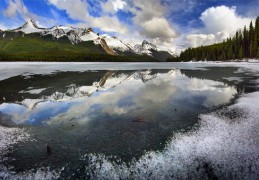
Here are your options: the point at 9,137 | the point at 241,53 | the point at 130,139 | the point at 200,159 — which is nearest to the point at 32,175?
the point at 9,137

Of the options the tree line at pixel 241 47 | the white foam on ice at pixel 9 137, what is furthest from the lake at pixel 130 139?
the tree line at pixel 241 47

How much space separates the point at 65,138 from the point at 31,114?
5.89 metres

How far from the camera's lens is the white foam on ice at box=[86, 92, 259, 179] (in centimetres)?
764

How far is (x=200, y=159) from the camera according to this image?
8.59 m

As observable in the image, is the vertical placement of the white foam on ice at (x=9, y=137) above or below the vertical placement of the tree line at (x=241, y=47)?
below

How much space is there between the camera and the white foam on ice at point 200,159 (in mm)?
7645

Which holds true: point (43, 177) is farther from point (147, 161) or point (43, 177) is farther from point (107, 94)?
point (107, 94)

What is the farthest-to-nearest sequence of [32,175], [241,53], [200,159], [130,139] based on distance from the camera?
[241,53]
[130,139]
[200,159]
[32,175]

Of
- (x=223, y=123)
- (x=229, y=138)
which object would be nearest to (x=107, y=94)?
(x=223, y=123)

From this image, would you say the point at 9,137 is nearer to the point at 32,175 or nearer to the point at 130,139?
the point at 32,175

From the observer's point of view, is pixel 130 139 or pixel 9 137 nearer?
pixel 130 139

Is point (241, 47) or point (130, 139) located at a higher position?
point (241, 47)

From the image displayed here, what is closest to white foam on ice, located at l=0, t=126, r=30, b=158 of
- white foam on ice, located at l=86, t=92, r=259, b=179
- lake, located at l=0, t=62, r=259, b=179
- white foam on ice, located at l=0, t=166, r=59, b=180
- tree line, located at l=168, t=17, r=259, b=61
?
lake, located at l=0, t=62, r=259, b=179

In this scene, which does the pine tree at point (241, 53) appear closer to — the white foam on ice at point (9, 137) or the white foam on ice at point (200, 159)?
the white foam on ice at point (200, 159)
